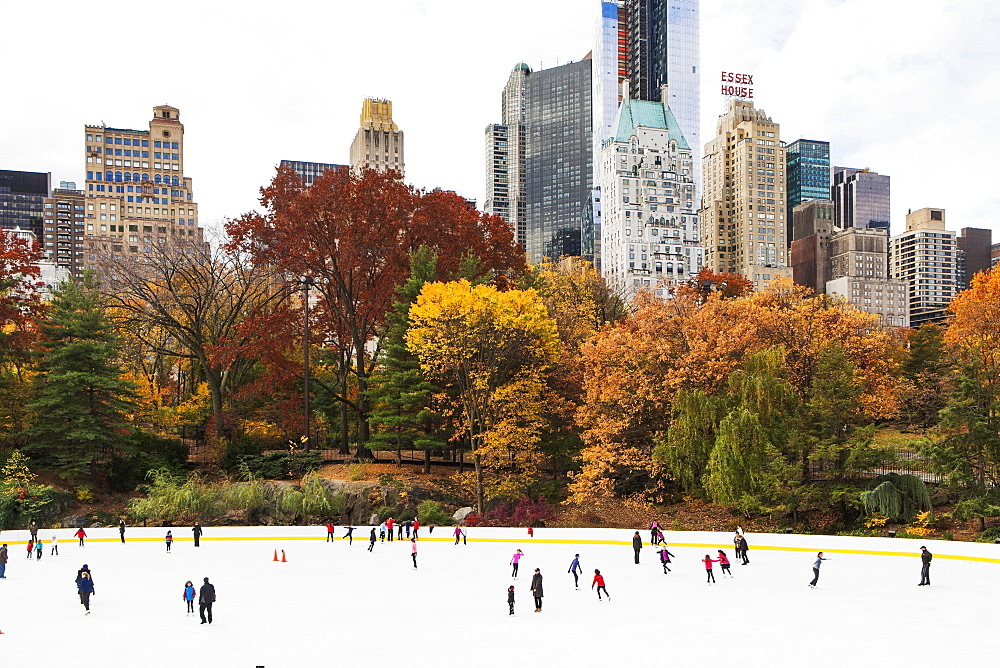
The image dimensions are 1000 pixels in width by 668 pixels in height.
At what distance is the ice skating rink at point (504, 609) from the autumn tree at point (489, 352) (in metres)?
7.63

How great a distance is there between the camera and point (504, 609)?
808 inches

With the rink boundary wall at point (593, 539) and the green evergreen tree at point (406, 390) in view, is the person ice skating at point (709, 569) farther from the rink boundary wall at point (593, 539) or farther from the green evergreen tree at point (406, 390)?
the green evergreen tree at point (406, 390)

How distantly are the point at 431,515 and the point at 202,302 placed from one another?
71.7 feet

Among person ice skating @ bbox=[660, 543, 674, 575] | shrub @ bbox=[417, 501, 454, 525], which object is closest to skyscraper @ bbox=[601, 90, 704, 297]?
shrub @ bbox=[417, 501, 454, 525]

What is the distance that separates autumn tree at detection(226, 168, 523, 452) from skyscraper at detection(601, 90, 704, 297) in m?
123

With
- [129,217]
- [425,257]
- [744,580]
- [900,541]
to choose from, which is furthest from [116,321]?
[129,217]

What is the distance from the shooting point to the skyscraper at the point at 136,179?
170 metres

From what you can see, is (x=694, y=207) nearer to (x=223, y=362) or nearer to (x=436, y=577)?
(x=223, y=362)

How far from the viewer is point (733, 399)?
36219 mm

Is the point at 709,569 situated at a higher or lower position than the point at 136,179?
lower

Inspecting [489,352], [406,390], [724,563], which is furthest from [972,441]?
[406,390]

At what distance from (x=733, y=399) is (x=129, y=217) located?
164819mm

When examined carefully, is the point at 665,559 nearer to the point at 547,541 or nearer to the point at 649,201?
the point at 547,541

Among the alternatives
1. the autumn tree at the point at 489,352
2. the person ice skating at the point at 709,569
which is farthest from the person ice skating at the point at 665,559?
the autumn tree at the point at 489,352
